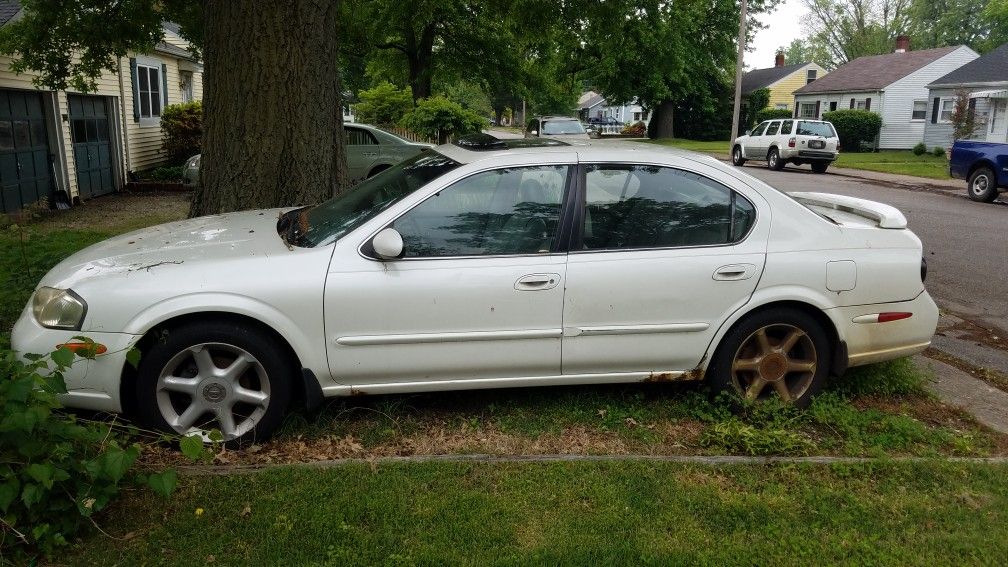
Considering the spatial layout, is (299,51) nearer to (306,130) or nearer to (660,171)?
(306,130)

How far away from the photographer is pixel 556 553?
123 inches

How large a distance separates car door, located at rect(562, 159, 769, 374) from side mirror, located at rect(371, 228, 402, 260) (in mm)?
921

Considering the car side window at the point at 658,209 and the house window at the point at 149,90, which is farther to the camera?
the house window at the point at 149,90

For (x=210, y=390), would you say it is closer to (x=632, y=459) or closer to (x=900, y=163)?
(x=632, y=459)

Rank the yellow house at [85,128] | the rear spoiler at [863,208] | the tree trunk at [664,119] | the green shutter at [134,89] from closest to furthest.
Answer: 1. the rear spoiler at [863,208]
2. the yellow house at [85,128]
3. the green shutter at [134,89]
4. the tree trunk at [664,119]

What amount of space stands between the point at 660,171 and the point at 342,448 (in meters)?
2.35

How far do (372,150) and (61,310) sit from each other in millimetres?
11046

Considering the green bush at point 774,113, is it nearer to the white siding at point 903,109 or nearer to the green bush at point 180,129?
the white siding at point 903,109

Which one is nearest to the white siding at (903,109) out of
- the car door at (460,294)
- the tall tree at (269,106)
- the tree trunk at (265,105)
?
the tall tree at (269,106)

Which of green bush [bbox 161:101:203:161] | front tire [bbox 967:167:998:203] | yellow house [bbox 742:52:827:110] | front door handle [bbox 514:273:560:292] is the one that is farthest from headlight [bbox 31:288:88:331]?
yellow house [bbox 742:52:827:110]

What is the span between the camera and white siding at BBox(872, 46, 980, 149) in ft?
128

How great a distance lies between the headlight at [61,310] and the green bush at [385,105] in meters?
17.3

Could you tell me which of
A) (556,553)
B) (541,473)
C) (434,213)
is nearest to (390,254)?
(434,213)

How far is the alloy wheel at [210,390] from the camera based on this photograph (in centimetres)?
389
